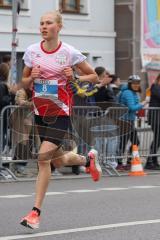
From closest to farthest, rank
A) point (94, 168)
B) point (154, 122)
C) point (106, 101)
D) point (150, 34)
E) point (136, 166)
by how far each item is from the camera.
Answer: point (94, 168) → point (136, 166) → point (106, 101) → point (154, 122) → point (150, 34)

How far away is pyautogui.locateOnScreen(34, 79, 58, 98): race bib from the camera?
8.20 meters

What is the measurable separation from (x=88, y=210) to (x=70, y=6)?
Answer: 21.5m

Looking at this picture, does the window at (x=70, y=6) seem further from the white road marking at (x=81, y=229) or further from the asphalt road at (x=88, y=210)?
the white road marking at (x=81, y=229)

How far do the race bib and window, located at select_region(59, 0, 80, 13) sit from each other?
22.2 metres

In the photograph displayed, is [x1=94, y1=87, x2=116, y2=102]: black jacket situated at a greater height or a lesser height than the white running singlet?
lesser

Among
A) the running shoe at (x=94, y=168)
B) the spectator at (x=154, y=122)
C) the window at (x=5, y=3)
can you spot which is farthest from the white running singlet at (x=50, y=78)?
the window at (x=5, y=3)

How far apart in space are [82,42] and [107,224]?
22.8 meters

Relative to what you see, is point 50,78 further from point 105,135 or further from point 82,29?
point 82,29

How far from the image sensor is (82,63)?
834 centimetres

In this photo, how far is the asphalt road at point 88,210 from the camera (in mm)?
7909

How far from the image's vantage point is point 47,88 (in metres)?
8.20

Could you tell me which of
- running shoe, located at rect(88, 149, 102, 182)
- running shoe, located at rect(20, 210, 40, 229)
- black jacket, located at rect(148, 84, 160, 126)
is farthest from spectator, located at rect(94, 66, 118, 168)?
running shoe, located at rect(20, 210, 40, 229)

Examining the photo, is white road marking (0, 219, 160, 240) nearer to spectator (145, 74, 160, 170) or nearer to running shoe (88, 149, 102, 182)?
running shoe (88, 149, 102, 182)

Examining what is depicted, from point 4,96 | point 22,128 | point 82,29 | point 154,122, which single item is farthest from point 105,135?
point 82,29
